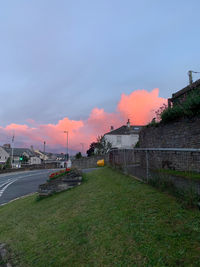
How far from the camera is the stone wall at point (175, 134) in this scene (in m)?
8.77

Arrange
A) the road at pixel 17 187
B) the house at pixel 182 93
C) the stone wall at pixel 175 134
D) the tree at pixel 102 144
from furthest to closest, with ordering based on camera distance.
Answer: the tree at pixel 102 144, the road at pixel 17 187, the house at pixel 182 93, the stone wall at pixel 175 134

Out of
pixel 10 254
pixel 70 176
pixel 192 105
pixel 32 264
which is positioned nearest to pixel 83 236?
pixel 32 264

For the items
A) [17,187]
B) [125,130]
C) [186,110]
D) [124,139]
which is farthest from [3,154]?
[186,110]

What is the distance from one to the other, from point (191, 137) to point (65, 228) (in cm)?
738

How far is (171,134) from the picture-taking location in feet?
34.4

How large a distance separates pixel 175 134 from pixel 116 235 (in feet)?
26.2

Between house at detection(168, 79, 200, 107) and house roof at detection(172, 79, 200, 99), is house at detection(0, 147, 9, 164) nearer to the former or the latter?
house at detection(168, 79, 200, 107)

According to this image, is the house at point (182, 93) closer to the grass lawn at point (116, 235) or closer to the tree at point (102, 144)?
the grass lawn at point (116, 235)

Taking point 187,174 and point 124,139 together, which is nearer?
point 187,174

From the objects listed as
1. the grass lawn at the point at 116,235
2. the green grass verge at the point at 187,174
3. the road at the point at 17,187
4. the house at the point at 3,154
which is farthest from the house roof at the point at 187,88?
the house at the point at 3,154

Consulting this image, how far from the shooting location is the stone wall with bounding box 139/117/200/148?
28.8ft

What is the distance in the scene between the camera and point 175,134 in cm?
1016

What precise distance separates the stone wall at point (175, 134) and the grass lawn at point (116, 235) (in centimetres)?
482

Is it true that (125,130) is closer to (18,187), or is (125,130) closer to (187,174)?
(18,187)
